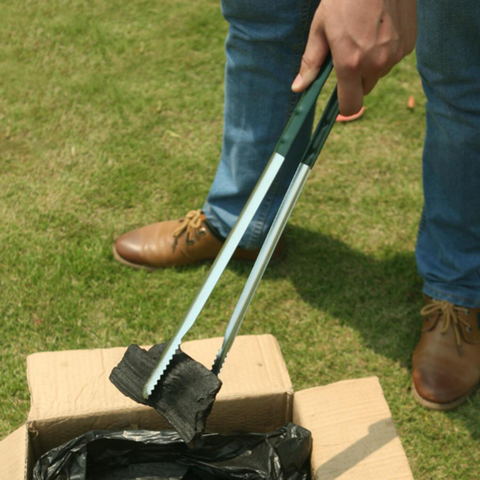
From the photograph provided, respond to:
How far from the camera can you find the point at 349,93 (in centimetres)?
128

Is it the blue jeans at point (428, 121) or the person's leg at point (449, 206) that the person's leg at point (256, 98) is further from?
the person's leg at point (449, 206)

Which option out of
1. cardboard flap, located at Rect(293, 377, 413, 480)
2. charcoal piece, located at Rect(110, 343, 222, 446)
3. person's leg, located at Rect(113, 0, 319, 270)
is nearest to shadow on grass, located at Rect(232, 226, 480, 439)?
person's leg, located at Rect(113, 0, 319, 270)

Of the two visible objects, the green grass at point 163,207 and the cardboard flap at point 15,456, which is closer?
the cardboard flap at point 15,456

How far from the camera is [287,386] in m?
1.41

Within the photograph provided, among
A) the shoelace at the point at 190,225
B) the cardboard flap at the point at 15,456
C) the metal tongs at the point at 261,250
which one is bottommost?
the shoelace at the point at 190,225

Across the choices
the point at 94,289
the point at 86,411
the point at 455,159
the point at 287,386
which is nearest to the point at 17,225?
the point at 94,289

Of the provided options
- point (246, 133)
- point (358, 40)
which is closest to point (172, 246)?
point (246, 133)

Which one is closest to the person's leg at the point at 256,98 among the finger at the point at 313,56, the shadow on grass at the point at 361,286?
the shadow on grass at the point at 361,286

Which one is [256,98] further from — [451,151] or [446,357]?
[446,357]

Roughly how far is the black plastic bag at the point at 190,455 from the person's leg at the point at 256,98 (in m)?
0.92

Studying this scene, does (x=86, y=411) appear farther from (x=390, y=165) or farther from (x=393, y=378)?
(x=390, y=165)

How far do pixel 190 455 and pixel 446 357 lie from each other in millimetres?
993

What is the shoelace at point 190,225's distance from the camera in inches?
88.5

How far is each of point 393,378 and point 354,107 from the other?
1.04m
